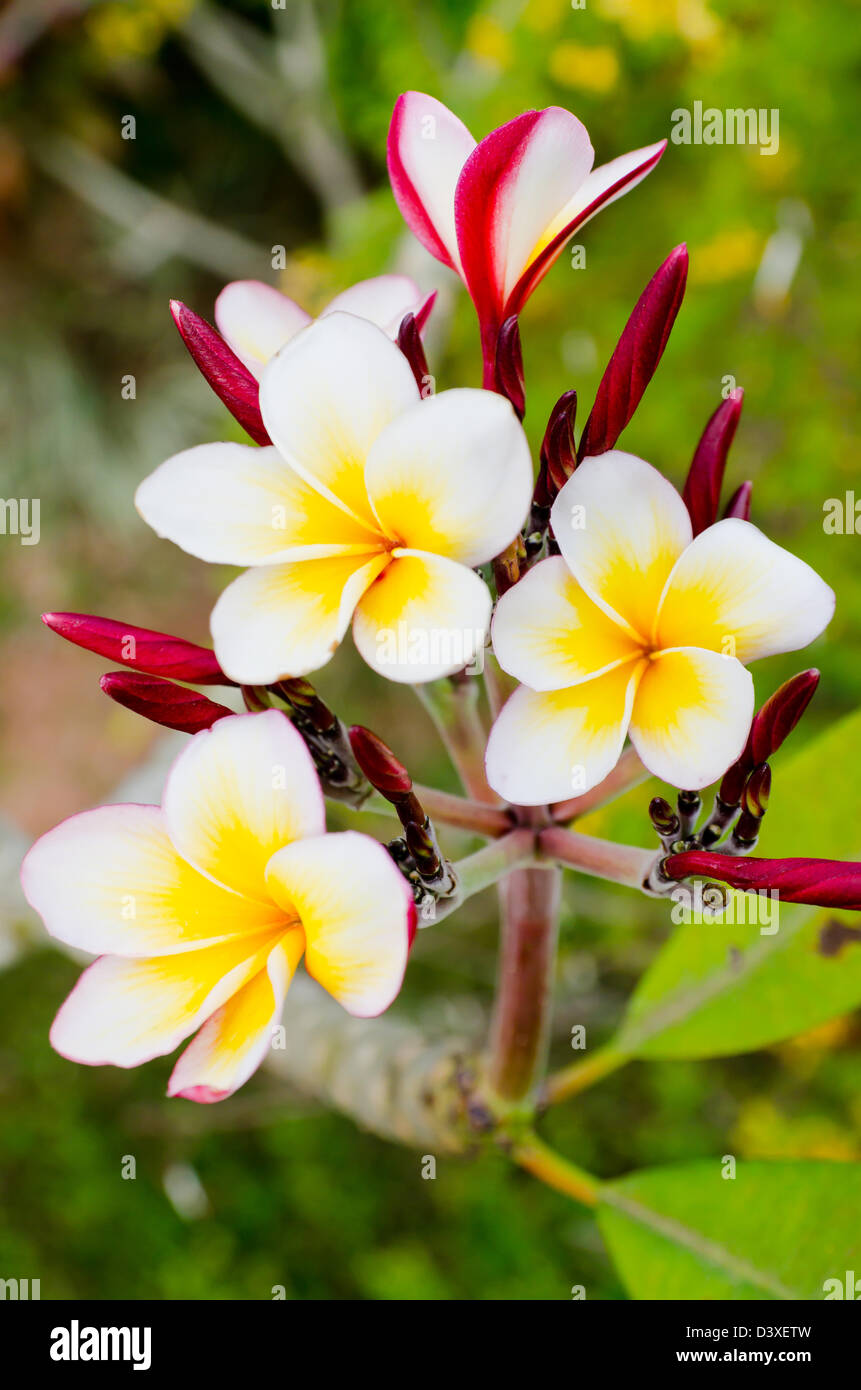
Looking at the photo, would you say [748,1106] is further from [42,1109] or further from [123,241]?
[123,241]

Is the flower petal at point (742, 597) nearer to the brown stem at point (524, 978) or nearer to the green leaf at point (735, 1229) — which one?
the brown stem at point (524, 978)

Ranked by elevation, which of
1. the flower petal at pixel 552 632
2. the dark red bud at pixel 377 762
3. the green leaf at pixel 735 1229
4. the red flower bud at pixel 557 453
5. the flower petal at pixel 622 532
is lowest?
the green leaf at pixel 735 1229

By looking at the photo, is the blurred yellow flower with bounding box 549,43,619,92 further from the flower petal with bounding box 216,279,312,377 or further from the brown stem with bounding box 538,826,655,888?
the brown stem with bounding box 538,826,655,888

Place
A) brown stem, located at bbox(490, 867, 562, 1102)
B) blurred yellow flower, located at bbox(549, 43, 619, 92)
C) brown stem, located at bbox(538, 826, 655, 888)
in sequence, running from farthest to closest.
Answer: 1. blurred yellow flower, located at bbox(549, 43, 619, 92)
2. brown stem, located at bbox(490, 867, 562, 1102)
3. brown stem, located at bbox(538, 826, 655, 888)

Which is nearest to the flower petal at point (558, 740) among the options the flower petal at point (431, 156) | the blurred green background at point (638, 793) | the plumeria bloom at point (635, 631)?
the plumeria bloom at point (635, 631)

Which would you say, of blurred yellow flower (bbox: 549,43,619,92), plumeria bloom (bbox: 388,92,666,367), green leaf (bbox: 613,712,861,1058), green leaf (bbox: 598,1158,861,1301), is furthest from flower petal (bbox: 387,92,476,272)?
blurred yellow flower (bbox: 549,43,619,92)
